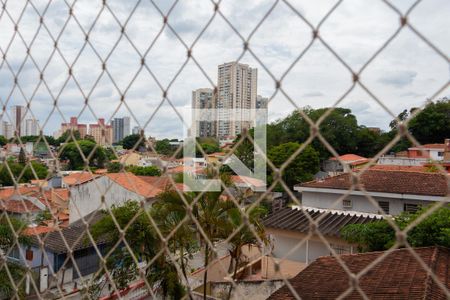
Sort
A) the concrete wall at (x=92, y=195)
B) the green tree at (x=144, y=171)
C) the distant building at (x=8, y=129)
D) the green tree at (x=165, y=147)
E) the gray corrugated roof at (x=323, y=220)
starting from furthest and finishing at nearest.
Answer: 1. the green tree at (x=144, y=171)
2. the gray corrugated roof at (x=323, y=220)
3. the distant building at (x=8, y=129)
4. the green tree at (x=165, y=147)
5. the concrete wall at (x=92, y=195)

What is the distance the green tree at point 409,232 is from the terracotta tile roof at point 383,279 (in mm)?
439

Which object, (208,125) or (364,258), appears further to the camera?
(364,258)

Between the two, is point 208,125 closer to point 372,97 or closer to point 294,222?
point 372,97

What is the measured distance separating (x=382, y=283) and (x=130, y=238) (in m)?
2.34

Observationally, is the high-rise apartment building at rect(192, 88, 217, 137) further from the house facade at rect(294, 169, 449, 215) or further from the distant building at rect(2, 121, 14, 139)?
the house facade at rect(294, 169, 449, 215)

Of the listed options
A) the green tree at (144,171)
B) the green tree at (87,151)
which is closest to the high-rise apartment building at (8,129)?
the green tree at (87,151)

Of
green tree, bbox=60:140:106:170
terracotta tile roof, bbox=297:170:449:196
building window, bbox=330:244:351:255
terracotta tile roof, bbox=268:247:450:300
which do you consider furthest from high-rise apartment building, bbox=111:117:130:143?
terracotta tile roof, bbox=297:170:449:196

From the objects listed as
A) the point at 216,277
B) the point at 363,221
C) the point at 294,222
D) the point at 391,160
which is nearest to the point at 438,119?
the point at 391,160

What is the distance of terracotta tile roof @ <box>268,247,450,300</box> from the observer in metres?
2.32

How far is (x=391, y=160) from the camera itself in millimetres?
→ 10234

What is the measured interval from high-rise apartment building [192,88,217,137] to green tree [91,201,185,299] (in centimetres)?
202

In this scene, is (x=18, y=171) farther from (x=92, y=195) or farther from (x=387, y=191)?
(x=387, y=191)

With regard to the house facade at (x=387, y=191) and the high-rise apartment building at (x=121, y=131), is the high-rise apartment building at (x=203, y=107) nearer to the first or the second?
the high-rise apartment building at (x=121, y=131)

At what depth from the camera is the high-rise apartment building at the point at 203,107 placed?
0.96m
